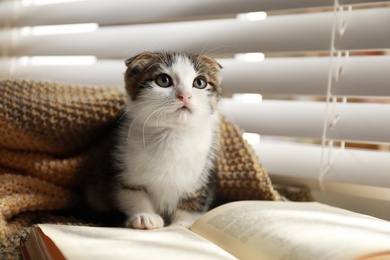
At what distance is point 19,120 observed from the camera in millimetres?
950

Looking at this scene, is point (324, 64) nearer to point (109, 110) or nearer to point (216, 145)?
point (216, 145)

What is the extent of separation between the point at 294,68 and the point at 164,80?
0.35m

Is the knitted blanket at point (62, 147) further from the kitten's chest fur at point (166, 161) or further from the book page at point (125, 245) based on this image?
the book page at point (125, 245)

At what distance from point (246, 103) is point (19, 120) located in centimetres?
53

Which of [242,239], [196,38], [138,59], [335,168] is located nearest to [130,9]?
[196,38]

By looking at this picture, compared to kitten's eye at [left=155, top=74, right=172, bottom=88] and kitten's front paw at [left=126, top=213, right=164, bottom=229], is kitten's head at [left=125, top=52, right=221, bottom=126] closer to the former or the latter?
kitten's eye at [left=155, top=74, right=172, bottom=88]

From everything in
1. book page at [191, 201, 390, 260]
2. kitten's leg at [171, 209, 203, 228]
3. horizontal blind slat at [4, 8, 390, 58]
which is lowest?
kitten's leg at [171, 209, 203, 228]

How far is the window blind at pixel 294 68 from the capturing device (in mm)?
977

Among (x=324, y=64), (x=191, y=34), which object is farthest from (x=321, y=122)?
(x=191, y=34)

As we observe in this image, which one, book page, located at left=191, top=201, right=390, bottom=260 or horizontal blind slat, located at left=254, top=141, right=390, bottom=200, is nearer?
book page, located at left=191, top=201, right=390, bottom=260

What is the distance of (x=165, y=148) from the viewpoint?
91cm

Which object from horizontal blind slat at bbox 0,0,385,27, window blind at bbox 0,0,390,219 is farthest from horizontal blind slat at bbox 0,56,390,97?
horizontal blind slat at bbox 0,0,385,27

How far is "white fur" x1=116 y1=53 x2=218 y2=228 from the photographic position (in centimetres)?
87

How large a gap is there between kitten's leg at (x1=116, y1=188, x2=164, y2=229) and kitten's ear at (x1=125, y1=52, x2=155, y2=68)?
237mm
